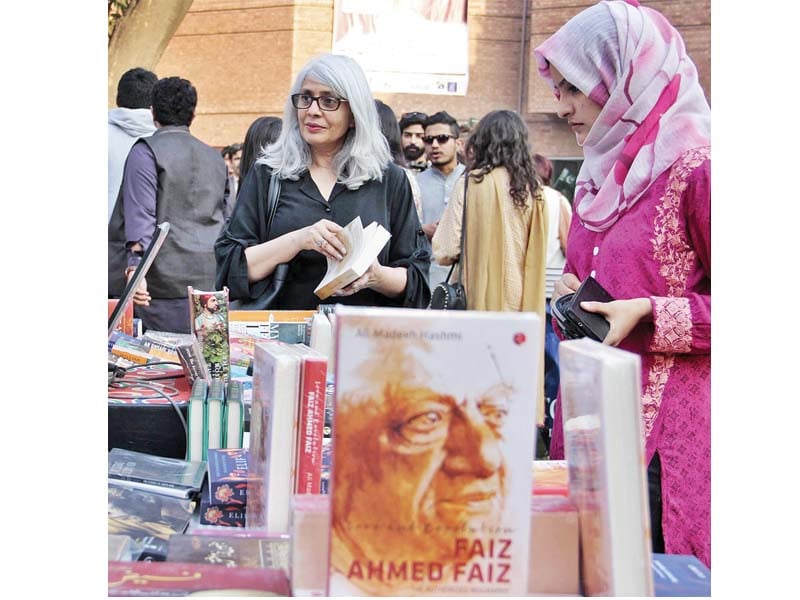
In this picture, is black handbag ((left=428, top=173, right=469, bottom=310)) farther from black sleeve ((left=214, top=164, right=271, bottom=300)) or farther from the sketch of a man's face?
the sketch of a man's face

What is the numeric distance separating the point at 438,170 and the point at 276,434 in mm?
4179

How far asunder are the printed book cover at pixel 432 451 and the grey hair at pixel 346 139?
1810 millimetres

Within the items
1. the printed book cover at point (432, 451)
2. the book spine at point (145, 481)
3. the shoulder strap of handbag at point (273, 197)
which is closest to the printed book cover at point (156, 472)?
the book spine at point (145, 481)

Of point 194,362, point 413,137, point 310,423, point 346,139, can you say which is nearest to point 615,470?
point 310,423

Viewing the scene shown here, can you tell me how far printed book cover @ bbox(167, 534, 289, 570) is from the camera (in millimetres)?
1020

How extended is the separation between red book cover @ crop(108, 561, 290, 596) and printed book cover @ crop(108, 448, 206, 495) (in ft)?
1.50

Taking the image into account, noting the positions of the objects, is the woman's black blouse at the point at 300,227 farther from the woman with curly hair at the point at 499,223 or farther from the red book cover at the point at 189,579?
the woman with curly hair at the point at 499,223

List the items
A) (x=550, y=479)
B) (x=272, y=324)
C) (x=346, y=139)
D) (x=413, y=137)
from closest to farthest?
(x=550, y=479)
(x=272, y=324)
(x=346, y=139)
(x=413, y=137)

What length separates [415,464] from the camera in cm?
86

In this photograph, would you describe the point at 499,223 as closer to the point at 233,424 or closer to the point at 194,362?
the point at 194,362

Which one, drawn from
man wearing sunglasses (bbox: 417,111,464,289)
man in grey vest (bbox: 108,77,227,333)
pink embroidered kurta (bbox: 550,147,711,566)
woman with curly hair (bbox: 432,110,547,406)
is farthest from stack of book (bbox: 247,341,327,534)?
man wearing sunglasses (bbox: 417,111,464,289)

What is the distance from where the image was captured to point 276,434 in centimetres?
109

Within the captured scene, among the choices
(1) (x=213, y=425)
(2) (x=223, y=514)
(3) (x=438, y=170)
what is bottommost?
(2) (x=223, y=514)
